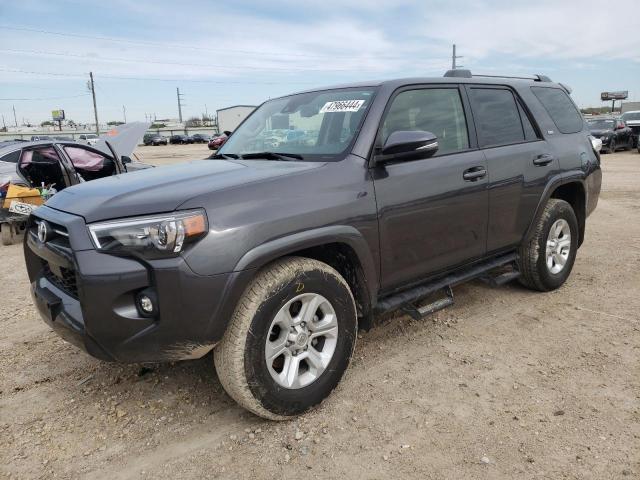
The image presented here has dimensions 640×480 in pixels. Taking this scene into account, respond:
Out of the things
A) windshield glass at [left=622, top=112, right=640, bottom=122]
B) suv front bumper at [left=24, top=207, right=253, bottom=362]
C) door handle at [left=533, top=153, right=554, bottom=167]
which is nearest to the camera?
suv front bumper at [left=24, top=207, right=253, bottom=362]

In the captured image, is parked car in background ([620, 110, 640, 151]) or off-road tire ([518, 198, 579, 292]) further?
parked car in background ([620, 110, 640, 151])

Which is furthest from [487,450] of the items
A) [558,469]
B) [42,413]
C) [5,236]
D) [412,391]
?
[5,236]

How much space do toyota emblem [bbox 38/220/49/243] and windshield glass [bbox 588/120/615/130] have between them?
76.7ft

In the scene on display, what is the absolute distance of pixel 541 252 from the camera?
4.31 meters

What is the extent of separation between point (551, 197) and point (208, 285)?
3541 mm

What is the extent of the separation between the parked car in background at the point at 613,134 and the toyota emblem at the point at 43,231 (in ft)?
74.1

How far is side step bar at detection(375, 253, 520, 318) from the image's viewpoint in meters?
3.18

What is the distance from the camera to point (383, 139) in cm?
310

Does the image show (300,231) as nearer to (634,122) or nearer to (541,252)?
(541,252)

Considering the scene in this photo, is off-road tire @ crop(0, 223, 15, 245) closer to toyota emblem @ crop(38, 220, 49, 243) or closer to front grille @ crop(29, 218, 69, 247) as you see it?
toyota emblem @ crop(38, 220, 49, 243)

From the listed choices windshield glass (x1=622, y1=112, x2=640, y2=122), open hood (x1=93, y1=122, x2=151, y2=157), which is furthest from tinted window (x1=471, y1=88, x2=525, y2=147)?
windshield glass (x1=622, y1=112, x2=640, y2=122)

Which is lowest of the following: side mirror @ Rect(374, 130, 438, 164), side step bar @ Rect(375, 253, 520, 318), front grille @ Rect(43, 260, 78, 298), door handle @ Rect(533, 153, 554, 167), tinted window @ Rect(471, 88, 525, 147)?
side step bar @ Rect(375, 253, 520, 318)

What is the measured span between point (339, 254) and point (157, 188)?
1.09 m

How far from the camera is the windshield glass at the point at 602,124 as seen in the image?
70.4ft
